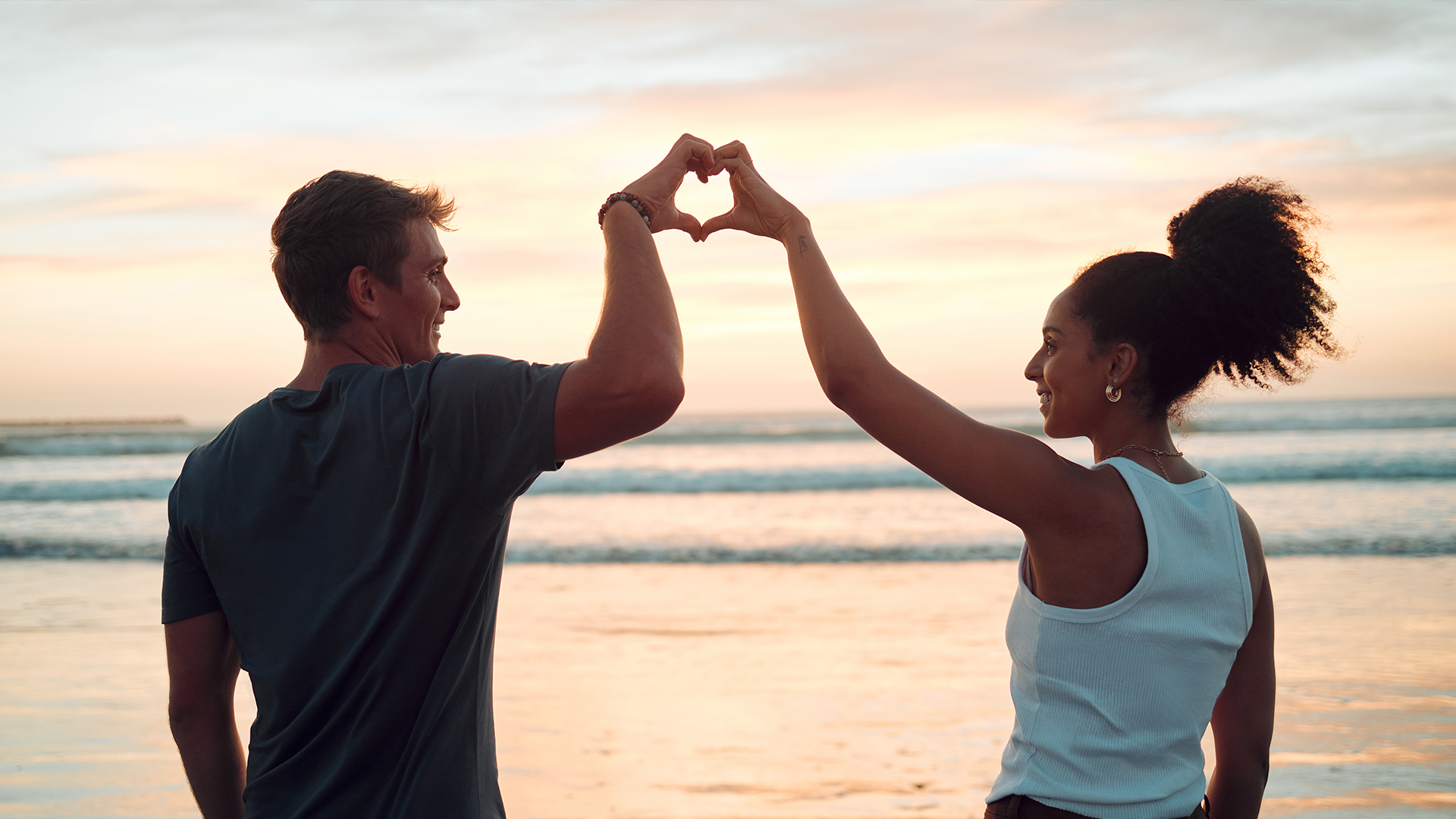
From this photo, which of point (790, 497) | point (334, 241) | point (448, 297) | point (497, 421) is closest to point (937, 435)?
point (497, 421)

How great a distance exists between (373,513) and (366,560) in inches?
3.1

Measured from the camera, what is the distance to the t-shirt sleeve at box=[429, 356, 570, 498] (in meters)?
1.53

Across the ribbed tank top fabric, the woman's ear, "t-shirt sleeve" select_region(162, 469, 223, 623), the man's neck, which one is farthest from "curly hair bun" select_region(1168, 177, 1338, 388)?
"t-shirt sleeve" select_region(162, 469, 223, 623)

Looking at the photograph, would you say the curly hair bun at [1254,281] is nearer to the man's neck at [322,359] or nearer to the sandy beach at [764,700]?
the man's neck at [322,359]

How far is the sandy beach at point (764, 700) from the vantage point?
454 cm

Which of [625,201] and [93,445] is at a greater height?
[625,201]

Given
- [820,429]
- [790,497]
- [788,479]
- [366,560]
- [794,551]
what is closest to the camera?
[366,560]

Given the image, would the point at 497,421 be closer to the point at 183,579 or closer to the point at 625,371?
the point at 625,371

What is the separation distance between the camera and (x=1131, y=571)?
1695mm

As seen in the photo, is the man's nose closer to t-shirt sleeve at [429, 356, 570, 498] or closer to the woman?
t-shirt sleeve at [429, 356, 570, 498]

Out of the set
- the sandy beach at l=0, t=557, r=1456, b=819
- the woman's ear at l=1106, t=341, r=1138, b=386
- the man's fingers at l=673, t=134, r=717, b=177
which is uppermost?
the man's fingers at l=673, t=134, r=717, b=177

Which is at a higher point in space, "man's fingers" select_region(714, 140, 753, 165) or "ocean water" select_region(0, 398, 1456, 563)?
"man's fingers" select_region(714, 140, 753, 165)

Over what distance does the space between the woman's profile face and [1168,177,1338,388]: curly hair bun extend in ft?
0.62

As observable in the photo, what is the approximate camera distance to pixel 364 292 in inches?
70.4
